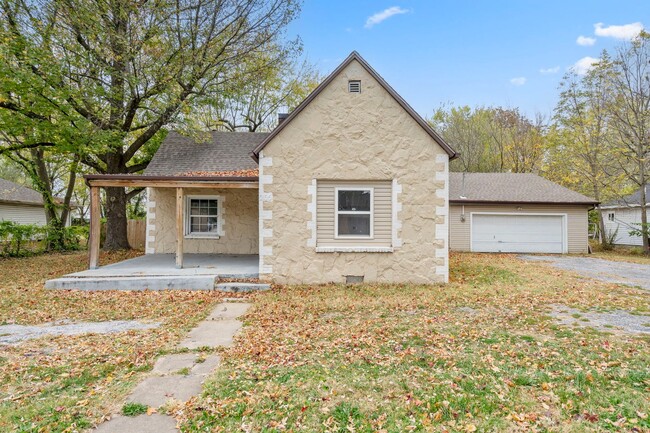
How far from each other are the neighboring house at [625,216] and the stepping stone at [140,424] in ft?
81.3

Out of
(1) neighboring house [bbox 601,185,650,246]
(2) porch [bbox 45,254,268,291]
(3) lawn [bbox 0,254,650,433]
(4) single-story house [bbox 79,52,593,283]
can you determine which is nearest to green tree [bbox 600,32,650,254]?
(1) neighboring house [bbox 601,185,650,246]

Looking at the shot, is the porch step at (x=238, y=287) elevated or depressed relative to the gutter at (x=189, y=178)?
depressed

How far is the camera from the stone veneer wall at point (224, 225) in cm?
1277

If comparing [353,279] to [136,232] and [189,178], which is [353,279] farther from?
[136,232]

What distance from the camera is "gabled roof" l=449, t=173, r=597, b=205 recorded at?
16781 mm

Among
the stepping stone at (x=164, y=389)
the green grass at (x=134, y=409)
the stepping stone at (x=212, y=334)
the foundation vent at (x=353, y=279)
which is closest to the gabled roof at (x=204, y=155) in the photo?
the foundation vent at (x=353, y=279)

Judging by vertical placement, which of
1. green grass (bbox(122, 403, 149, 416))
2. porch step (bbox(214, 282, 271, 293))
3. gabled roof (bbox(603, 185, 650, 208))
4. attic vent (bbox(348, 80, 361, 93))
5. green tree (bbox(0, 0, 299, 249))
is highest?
green tree (bbox(0, 0, 299, 249))

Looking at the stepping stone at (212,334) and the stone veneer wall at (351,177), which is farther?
the stone veneer wall at (351,177)

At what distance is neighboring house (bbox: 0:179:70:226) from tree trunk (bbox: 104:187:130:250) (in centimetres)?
1073

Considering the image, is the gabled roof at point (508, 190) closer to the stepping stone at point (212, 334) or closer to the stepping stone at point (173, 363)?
the stepping stone at point (212, 334)

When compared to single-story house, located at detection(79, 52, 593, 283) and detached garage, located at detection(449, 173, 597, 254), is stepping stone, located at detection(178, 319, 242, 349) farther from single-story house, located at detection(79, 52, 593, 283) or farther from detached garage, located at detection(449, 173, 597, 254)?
detached garage, located at detection(449, 173, 597, 254)

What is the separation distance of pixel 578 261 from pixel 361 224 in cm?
1055

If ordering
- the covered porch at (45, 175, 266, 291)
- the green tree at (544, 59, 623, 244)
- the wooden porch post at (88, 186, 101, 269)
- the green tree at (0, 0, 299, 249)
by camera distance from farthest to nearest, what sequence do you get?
the green tree at (544, 59, 623, 244) → the green tree at (0, 0, 299, 249) → the wooden porch post at (88, 186, 101, 269) → the covered porch at (45, 175, 266, 291)

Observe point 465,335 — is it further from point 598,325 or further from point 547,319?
point 598,325
